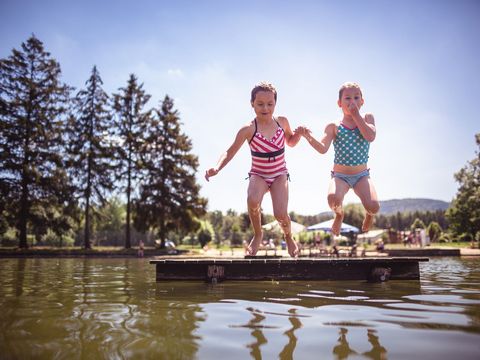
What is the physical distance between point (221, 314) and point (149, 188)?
25.8m

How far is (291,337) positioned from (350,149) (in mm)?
3916

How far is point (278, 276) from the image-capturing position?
5.04 meters

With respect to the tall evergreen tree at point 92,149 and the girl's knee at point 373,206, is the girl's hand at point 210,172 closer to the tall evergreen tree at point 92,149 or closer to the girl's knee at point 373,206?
the girl's knee at point 373,206

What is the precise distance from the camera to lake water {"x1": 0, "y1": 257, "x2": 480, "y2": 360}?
6.15 feet

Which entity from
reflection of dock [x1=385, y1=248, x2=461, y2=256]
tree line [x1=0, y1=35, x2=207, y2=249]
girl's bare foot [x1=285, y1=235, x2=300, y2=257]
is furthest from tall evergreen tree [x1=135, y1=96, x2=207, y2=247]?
girl's bare foot [x1=285, y1=235, x2=300, y2=257]

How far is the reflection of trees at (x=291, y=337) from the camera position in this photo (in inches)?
71.9

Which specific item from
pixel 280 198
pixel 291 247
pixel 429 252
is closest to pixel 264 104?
pixel 280 198

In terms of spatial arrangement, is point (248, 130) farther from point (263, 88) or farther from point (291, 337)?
point (291, 337)

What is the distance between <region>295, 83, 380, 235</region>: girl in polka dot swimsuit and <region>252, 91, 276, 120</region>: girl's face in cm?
67

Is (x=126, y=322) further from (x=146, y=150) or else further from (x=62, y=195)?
(x=146, y=150)

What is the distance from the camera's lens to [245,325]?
8.02 ft

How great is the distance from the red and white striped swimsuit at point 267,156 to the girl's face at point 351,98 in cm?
105

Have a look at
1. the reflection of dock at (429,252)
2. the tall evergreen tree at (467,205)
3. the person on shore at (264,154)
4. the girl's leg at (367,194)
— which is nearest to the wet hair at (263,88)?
the person on shore at (264,154)

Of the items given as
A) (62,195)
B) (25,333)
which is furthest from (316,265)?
(62,195)
